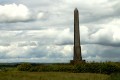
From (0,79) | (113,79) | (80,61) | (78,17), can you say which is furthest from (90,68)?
(0,79)

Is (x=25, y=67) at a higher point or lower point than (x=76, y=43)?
lower

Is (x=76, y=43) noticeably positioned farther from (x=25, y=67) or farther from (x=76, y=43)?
(x=25, y=67)

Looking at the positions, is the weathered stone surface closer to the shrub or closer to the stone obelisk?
the stone obelisk

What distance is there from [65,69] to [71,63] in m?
4.29

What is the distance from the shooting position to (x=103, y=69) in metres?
39.4

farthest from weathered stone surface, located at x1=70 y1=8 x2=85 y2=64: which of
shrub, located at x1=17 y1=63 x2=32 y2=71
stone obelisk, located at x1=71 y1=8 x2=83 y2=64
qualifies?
shrub, located at x1=17 y1=63 x2=32 y2=71

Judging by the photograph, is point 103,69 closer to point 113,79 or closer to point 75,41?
point 75,41

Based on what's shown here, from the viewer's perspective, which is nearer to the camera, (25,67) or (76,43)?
(76,43)

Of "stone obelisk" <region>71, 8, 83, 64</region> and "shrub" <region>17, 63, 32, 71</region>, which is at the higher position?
"stone obelisk" <region>71, 8, 83, 64</region>

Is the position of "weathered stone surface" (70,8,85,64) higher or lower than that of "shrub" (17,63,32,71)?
higher

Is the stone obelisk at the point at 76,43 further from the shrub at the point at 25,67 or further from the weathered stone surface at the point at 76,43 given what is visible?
the shrub at the point at 25,67

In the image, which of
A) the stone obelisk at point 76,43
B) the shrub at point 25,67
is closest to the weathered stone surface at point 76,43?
the stone obelisk at point 76,43

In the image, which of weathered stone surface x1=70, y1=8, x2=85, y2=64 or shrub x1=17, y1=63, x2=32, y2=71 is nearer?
weathered stone surface x1=70, y1=8, x2=85, y2=64

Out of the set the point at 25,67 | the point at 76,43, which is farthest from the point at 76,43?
the point at 25,67
